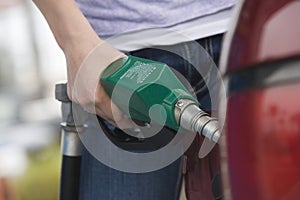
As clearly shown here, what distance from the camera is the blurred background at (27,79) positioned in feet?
12.7

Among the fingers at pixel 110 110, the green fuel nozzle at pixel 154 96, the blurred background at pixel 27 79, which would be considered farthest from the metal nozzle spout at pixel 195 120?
the blurred background at pixel 27 79

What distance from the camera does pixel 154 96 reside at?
1.00m

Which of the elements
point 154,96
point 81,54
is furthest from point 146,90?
point 81,54

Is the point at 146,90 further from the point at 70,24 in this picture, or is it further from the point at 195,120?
the point at 70,24

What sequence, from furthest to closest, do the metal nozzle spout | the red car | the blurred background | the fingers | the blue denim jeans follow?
the blurred background
the blue denim jeans
the fingers
the metal nozzle spout
the red car

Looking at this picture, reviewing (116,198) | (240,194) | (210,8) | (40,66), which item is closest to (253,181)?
(240,194)

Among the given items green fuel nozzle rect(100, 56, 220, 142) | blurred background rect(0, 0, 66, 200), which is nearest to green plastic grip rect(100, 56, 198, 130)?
green fuel nozzle rect(100, 56, 220, 142)

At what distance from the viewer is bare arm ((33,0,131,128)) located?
1100 mm

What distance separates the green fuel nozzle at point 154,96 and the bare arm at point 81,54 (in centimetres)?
2

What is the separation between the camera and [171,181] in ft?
4.74

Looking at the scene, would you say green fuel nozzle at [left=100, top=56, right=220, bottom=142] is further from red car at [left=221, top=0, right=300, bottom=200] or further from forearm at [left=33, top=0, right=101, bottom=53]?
red car at [left=221, top=0, right=300, bottom=200]

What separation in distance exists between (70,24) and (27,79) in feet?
10.7

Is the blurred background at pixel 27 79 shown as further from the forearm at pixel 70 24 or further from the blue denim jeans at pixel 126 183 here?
the forearm at pixel 70 24

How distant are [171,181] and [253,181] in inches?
30.4
